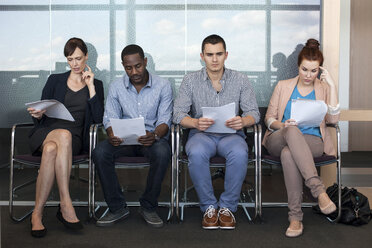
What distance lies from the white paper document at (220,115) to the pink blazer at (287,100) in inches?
19.3

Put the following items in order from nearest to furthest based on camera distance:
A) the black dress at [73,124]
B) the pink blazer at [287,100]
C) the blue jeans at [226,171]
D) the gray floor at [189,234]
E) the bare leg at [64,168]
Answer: the gray floor at [189,234]
the bare leg at [64,168]
the blue jeans at [226,171]
the black dress at [73,124]
the pink blazer at [287,100]

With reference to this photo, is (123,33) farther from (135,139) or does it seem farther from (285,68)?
(285,68)

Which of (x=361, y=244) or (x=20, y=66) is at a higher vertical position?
(x=20, y=66)

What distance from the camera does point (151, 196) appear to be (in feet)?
10.2

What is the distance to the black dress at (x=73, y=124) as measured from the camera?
318 centimetres

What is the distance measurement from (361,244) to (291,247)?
46 cm

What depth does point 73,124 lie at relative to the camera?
3369 mm

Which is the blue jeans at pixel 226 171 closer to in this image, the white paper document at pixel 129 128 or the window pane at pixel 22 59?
the white paper document at pixel 129 128

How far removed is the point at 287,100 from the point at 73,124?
1.68 m

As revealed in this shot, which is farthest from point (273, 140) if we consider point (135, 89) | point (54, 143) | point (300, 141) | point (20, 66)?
point (20, 66)

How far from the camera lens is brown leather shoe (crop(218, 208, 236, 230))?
2965 millimetres

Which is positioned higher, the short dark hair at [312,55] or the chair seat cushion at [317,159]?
the short dark hair at [312,55]

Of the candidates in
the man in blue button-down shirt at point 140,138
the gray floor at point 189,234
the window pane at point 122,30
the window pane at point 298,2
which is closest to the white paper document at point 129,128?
the man in blue button-down shirt at point 140,138

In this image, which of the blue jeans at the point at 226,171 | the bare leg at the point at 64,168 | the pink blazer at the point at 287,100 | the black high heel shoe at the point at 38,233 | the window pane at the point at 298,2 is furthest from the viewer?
the window pane at the point at 298,2
